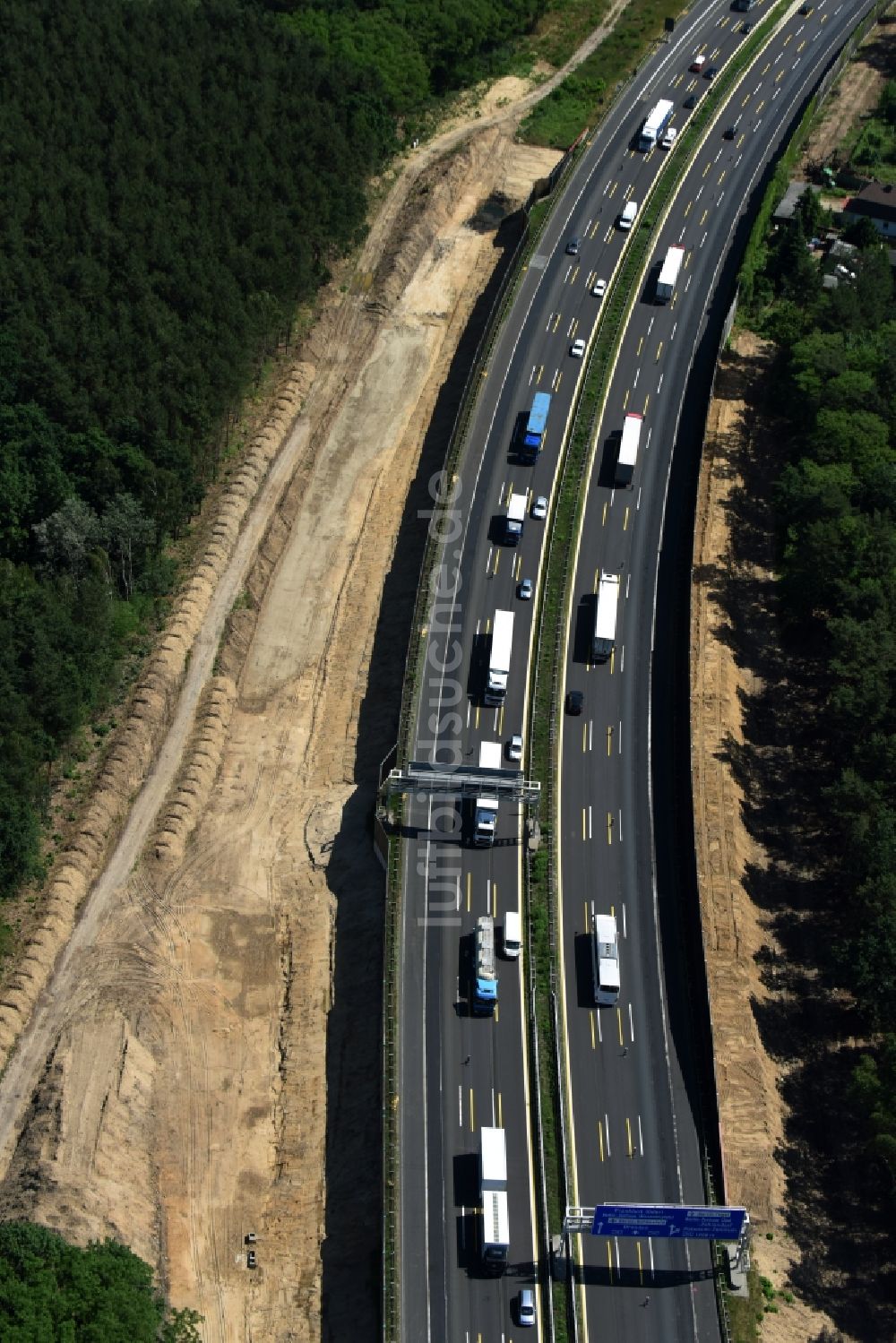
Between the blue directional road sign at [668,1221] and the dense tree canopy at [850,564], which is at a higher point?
the dense tree canopy at [850,564]

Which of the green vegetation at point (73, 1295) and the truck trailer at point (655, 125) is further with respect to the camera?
the truck trailer at point (655, 125)

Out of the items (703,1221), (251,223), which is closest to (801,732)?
(703,1221)

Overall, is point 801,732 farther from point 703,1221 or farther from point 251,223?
point 251,223

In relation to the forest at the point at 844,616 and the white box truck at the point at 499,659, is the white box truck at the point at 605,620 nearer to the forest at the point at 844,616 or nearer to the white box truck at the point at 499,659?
the white box truck at the point at 499,659

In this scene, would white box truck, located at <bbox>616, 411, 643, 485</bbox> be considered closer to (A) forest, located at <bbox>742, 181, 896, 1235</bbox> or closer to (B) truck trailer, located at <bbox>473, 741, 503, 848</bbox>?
(A) forest, located at <bbox>742, 181, 896, 1235</bbox>

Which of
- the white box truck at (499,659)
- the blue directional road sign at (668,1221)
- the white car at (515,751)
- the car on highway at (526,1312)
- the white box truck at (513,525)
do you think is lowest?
the car on highway at (526,1312)

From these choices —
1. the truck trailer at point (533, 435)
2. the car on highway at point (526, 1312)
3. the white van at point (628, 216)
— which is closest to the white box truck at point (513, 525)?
the truck trailer at point (533, 435)
